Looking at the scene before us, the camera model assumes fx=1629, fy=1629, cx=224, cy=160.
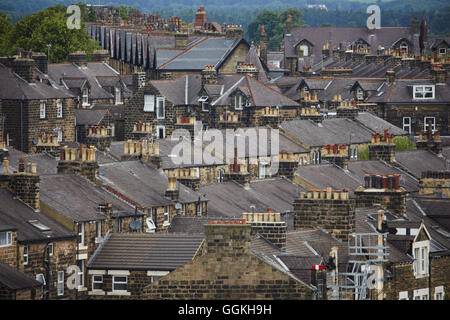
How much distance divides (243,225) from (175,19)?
139 metres

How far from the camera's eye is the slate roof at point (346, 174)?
86688 mm

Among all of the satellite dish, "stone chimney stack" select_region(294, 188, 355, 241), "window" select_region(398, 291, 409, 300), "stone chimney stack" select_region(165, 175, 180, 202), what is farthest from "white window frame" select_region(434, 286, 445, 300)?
"stone chimney stack" select_region(165, 175, 180, 202)

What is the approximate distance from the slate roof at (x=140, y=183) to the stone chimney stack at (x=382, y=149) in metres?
25.5

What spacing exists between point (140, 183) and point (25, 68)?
116ft

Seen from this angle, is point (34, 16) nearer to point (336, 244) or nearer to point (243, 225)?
point (336, 244)

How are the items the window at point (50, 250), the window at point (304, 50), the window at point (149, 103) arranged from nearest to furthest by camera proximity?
the window at point (50, 250), the window at point (149, 103), the window at point (304, 50)

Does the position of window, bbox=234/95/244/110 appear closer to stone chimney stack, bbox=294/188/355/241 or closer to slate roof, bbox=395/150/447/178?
slate roof, bbox=395/150/447/178

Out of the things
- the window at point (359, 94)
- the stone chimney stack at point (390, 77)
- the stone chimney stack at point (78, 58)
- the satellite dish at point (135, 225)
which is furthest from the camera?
the stone chimney stack at point (390, 77)

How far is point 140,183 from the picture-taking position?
237 ft

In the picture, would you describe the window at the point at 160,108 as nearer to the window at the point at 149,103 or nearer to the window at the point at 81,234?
the window at the point at 149,103

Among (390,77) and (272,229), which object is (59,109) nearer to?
(390,77)

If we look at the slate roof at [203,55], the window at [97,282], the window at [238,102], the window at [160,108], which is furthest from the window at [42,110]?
the window at [97,282]

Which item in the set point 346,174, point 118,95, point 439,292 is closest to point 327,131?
point 346,174

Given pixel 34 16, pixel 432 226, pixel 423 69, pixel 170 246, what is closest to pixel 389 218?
pixel 432 226
